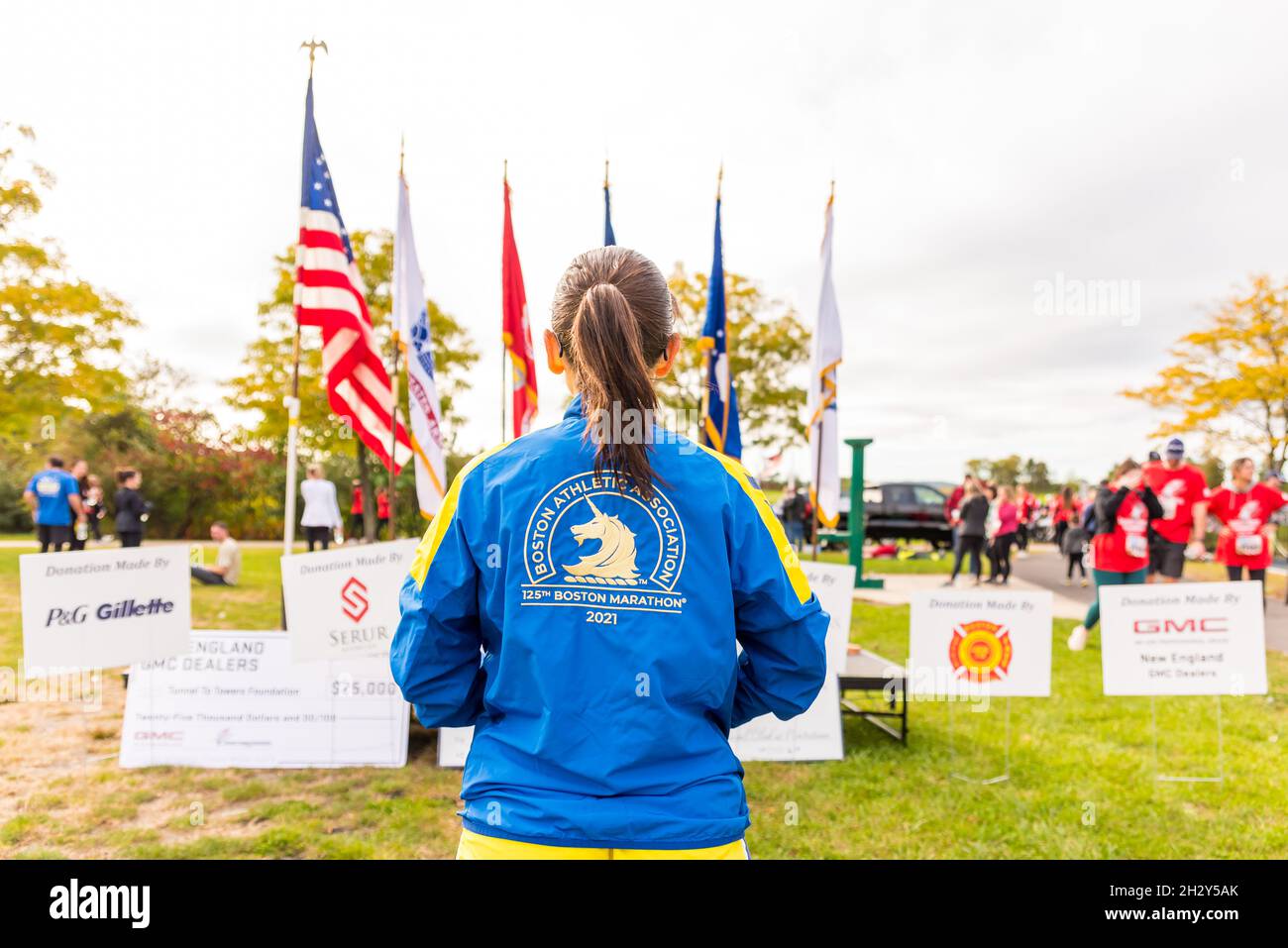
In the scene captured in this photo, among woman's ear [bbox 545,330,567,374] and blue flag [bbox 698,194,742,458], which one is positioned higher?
blue flag [bbox 698,194,742,458]

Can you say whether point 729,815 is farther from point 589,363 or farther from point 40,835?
point 40,835

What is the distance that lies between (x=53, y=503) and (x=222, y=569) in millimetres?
2891

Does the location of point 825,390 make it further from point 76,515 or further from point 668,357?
point 76,515

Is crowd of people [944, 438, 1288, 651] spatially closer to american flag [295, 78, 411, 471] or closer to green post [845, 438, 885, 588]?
green post [845, 438, 885, 588]

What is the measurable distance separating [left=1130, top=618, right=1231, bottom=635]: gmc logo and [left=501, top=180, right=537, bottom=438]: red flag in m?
5.10

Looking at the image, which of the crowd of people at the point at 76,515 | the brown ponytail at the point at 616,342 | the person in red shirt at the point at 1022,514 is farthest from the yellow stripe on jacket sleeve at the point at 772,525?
the person in red shirt at the point at 1022,514

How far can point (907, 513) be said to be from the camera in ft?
77.7

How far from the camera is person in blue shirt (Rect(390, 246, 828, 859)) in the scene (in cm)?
130

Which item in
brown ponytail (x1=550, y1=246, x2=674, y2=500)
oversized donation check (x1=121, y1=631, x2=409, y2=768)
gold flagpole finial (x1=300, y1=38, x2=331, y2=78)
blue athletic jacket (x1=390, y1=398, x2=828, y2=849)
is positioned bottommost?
oversized donation check (x1=121, y1=631, x2=409, y2=768)

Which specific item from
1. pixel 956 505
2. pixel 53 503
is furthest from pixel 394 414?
pixel 956 505

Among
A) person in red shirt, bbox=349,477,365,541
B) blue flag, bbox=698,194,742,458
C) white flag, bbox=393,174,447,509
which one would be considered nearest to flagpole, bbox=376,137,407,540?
white flag, bbox=393,174,447,509

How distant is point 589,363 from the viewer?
1.43 meters

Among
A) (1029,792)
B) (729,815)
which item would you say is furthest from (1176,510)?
(729,815)
